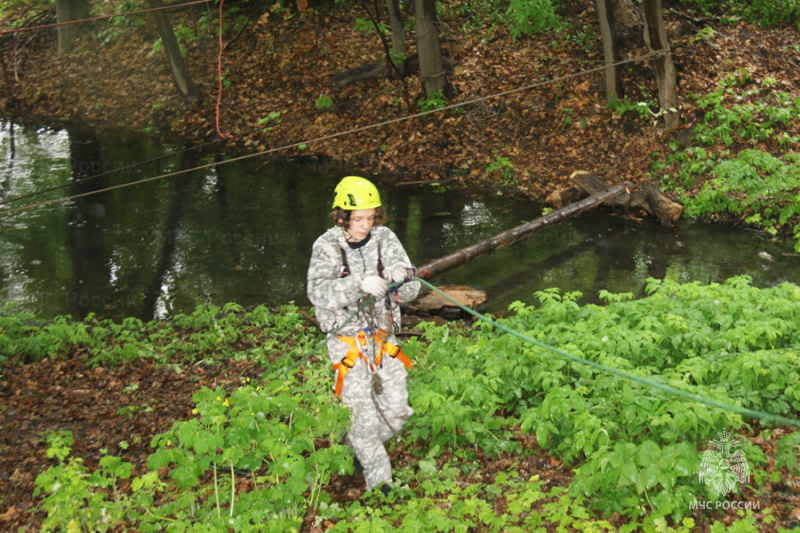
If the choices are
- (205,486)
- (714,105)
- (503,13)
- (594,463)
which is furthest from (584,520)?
(503,13)

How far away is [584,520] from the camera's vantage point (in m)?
3.62

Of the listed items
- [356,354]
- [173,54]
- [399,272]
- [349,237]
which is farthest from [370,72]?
[356,354]

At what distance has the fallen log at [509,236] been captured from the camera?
8.52 m

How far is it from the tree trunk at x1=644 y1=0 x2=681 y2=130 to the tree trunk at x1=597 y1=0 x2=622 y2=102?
2.97 ft

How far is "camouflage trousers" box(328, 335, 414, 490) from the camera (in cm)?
429

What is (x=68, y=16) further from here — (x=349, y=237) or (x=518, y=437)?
(x=518, y=437)

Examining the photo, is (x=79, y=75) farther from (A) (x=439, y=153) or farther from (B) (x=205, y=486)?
(B) (x=205, y=486)

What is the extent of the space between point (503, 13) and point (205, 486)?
15.9 m

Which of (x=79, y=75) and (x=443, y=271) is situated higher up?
(x=79, y=75)

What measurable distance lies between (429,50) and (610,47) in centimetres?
412

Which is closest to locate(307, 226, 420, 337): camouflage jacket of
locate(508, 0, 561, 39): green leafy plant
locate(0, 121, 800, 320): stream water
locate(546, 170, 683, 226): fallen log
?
locate(0, 121, 800, 320): stream water

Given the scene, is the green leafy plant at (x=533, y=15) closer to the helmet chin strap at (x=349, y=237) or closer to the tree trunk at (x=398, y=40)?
the tree trunk at (x=398, y=40)

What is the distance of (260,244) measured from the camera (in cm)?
1088

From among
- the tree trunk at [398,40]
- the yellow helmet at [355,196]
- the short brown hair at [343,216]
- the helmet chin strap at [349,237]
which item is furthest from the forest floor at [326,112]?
the yellow helmet at [355,196]
